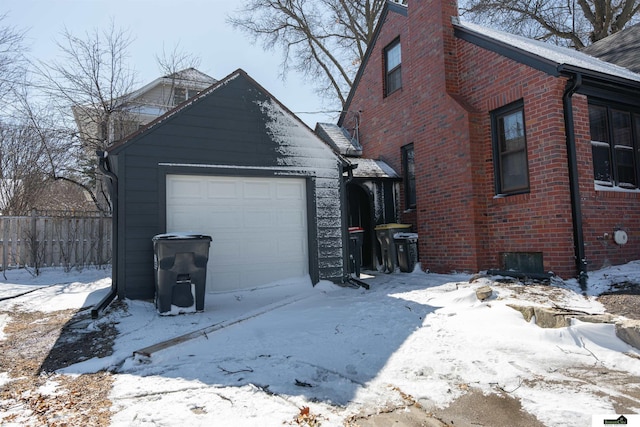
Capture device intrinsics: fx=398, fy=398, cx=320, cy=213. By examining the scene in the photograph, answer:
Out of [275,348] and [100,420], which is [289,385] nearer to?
[275,348]

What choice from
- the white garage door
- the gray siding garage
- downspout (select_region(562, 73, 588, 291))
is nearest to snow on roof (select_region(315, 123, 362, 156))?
the gray siding garage

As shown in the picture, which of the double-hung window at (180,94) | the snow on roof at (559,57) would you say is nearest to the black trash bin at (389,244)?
the snow on roof at (559,57)

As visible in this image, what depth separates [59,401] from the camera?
9.74 feet

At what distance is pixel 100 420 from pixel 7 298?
6379 millimetres

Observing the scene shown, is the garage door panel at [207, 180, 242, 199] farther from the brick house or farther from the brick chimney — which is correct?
the brick chimney

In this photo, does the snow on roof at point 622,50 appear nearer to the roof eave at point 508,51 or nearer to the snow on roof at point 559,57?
the snow on roof at point 559,57

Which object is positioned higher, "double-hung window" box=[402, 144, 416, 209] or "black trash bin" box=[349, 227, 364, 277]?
"double-hung window" box=[402, 144, 416, 209]

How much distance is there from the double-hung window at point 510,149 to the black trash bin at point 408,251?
8.12 feet

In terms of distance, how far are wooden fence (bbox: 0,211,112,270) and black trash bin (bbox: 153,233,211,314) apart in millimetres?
6378

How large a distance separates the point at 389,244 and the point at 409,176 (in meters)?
2.10

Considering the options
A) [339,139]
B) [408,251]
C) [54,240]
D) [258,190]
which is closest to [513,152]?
[408,251]

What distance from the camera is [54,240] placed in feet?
34.7

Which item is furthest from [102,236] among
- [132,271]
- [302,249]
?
[302,249]

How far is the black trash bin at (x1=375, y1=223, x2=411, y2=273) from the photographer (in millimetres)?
10195
